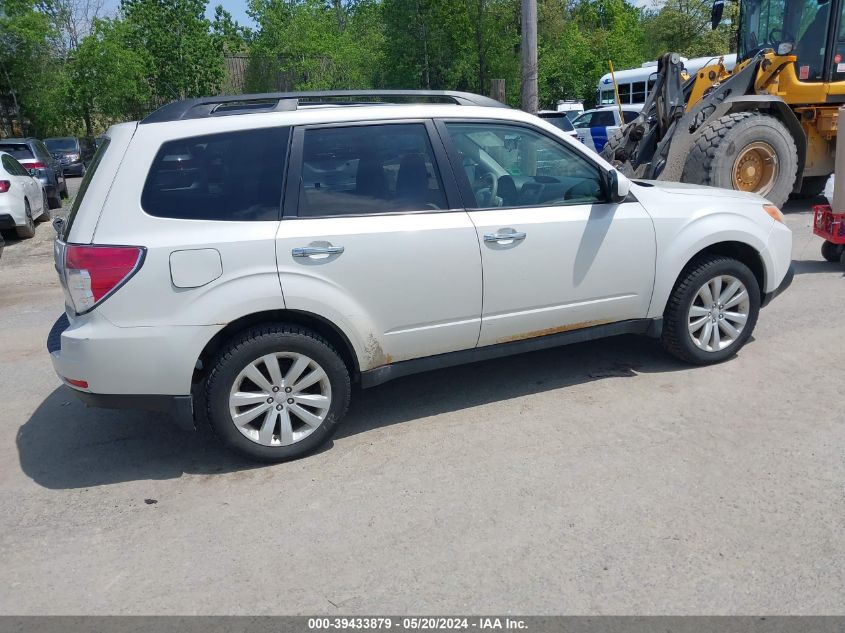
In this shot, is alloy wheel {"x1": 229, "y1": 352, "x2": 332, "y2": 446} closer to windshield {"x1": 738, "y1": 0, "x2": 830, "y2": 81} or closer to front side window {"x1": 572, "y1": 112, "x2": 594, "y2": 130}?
windshield {"x1": 738, "y1": 0, "x2": 830, "y2": 81}

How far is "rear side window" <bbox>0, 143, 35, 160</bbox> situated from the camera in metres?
16.8

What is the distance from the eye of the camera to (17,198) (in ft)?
40.1

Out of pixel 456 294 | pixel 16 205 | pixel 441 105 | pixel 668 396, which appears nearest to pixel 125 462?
pixel 456 294

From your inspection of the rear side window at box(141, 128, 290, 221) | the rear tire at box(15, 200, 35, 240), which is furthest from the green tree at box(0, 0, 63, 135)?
the rear side window at box(141, 128, 290, 221)

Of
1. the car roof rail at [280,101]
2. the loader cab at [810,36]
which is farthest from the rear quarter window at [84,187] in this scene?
the loader cab at [810,36]

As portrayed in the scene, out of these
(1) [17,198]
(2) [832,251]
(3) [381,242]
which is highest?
(3) [381,242]

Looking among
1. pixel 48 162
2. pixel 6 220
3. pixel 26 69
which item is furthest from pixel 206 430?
pixel 26 69

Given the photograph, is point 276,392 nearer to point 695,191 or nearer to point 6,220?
point 695,191

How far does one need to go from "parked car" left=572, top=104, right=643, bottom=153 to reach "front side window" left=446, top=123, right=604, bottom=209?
1407 centimetres

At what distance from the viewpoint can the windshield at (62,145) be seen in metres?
28.5

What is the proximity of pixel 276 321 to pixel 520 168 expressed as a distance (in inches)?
72.5

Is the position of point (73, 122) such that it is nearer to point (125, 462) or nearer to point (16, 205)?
point (16, 205)

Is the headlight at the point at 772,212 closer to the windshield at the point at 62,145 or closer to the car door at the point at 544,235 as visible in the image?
the car door at the point at 544,235

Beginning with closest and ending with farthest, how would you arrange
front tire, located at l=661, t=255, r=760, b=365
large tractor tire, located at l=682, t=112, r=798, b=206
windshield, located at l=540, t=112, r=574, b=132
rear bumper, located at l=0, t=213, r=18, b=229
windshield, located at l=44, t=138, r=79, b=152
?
1. front tire, located at l=661, t=255, r=760, b=365
2. large tractor tire, located at l=682, t=112, r=798, b=206
3. rear bumper, located at l=0, t=213, r=18, b=229
4. windshield, located at l=540, t=112, r=574, b=132
5. windshield, located at l=44, t=138, r=79, b=152
